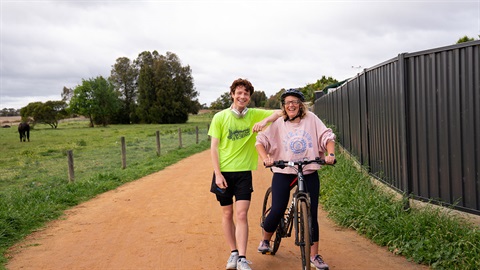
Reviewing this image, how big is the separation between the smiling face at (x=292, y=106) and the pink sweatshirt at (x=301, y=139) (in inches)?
3.9

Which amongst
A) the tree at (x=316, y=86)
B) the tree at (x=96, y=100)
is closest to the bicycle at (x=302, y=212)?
the tree at (x=316, y=86)

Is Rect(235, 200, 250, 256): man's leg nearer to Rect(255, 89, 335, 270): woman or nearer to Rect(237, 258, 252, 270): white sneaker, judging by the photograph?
Rect(237, 258, 252, 270): white sneaker

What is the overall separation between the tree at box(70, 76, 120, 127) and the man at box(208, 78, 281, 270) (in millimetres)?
73586

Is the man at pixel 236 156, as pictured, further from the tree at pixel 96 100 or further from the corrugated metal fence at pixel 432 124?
the tree at pixel 96 100

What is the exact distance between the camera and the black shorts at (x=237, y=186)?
4.54 m

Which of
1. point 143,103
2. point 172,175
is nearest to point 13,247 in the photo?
point 172,175

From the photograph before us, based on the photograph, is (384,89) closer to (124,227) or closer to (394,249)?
(394,249)

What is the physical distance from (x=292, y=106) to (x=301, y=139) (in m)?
0.34

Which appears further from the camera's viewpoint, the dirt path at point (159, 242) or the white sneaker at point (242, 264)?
the dirt path at point (159, 242)

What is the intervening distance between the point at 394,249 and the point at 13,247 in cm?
496

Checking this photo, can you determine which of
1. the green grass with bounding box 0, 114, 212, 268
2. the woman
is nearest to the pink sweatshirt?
the woman

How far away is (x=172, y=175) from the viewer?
12.6 m

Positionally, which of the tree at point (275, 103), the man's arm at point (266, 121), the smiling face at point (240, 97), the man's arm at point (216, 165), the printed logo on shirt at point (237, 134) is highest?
the tree at point (275, 103)

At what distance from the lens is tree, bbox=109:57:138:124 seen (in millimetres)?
79812
